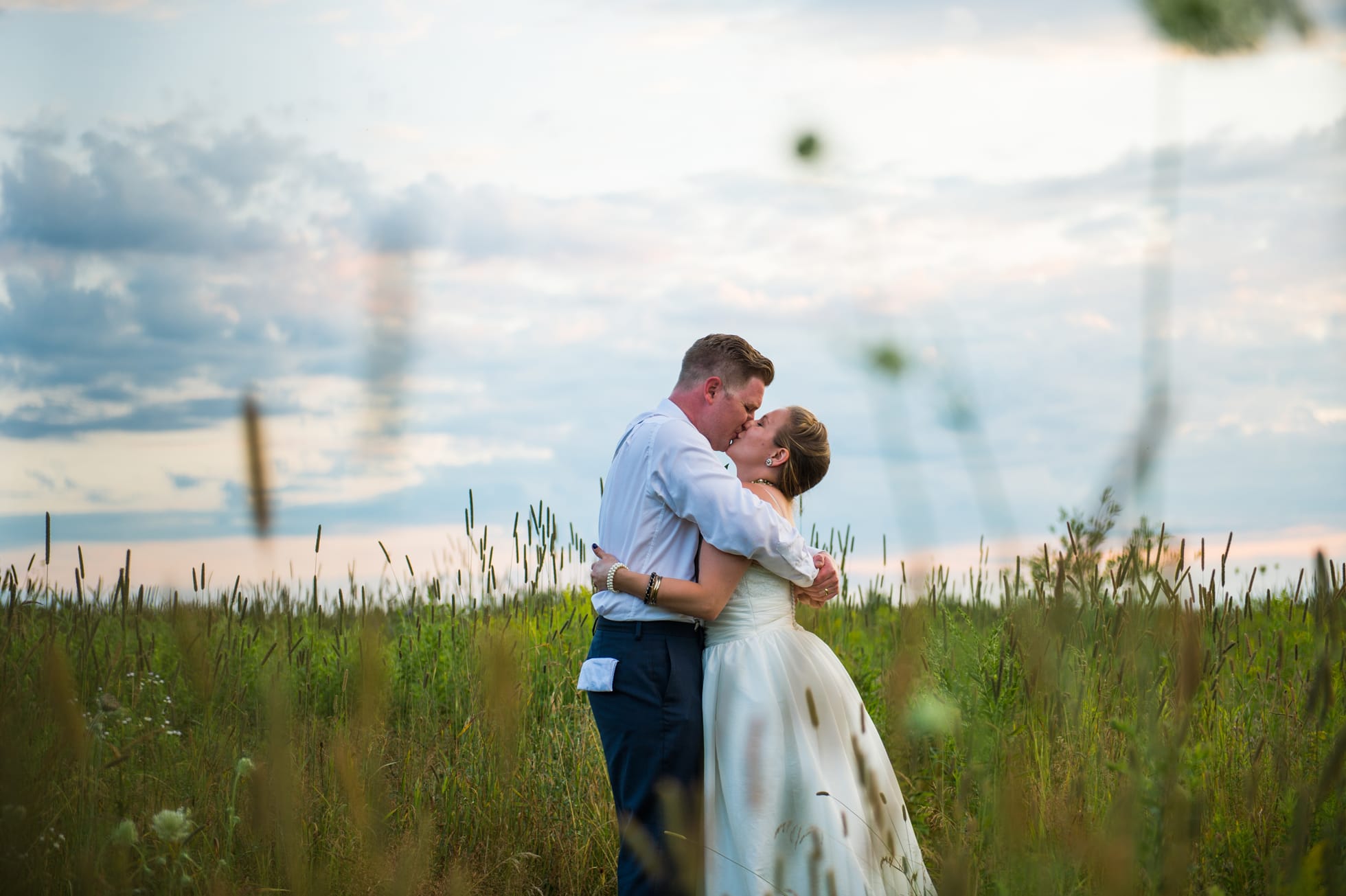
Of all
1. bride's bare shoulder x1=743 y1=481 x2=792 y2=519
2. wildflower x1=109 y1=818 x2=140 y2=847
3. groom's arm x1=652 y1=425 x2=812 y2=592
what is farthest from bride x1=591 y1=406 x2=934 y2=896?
wildflower x1=109 y1=818 x2=140 y2=847

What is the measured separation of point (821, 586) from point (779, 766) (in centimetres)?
78

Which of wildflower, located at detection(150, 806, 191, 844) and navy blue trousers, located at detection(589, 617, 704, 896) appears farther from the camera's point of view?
navy blue trousers, located at detection(589, 617, 704, 896)

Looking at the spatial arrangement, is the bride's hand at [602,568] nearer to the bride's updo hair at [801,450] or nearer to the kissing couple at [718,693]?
the kissing couple at [718,693]

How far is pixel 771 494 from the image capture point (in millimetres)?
4090

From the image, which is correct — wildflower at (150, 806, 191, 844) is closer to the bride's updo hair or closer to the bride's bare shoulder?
the bride's bare shoulder

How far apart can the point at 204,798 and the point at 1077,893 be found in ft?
12.0

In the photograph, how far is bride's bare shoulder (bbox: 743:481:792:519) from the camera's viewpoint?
4.07 metres

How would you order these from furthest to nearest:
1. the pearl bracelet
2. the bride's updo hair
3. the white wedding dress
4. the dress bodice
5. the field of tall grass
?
the bride's updo hair → the dress bodice → the pearl bracelet → the white wedding dress → the field of tall grass

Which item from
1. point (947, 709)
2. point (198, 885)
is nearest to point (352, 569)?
point (198, 885)

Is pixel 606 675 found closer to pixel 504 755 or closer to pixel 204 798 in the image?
pixel 504 755

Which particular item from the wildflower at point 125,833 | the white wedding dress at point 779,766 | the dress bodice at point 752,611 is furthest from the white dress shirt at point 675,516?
the wildflower at point 125,833

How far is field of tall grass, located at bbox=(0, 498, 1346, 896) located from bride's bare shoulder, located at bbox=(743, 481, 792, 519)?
65 cm

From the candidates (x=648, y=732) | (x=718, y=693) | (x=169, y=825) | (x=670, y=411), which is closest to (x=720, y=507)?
(x=670, y=411)

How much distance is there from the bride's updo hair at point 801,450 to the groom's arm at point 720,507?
398 mm
